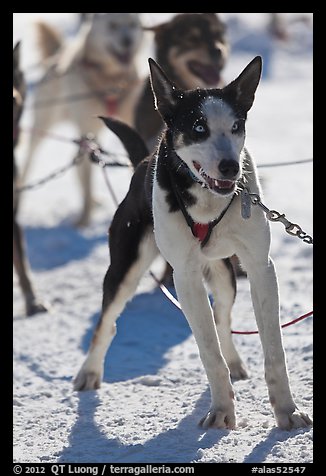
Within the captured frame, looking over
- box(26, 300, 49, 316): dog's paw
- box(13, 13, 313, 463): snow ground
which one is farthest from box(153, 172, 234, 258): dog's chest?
box(26, 300, 49, 316): dog's paw

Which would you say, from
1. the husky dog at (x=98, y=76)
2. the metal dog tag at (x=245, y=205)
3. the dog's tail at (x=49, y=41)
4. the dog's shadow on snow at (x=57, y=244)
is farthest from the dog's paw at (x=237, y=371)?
the dog's tail at (x=49, y=41)

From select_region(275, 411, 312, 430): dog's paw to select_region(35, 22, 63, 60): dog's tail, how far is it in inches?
248

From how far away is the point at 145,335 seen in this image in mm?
5129

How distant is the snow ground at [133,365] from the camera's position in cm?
341

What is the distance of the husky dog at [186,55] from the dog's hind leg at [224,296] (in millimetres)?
1984

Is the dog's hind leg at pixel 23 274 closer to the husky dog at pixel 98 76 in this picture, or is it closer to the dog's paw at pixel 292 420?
the husky dog at pixel 98 76

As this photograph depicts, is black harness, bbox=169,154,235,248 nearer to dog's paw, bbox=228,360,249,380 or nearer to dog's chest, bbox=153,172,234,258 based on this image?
dog's chest, bbox=153,172,234,258

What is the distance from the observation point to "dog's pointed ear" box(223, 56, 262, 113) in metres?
3.42

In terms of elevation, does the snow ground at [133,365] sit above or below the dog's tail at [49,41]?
below
